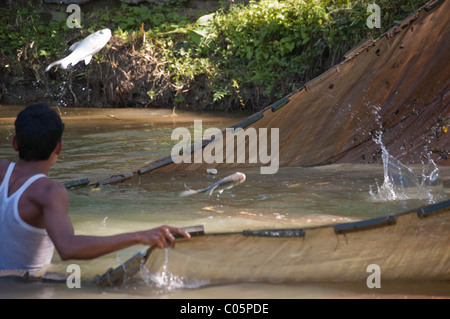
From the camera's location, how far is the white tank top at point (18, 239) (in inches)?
112

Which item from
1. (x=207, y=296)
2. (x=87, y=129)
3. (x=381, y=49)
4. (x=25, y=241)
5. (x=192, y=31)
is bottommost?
(x=207, y=296)

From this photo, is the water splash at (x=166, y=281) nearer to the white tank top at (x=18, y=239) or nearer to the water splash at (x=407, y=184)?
the white tank top at (x=18, y=239)

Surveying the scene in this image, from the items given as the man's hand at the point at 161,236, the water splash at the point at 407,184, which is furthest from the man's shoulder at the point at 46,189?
the water splash at the point at 407,184

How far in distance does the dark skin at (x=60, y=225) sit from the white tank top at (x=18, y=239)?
0.03m

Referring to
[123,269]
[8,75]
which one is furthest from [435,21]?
[8,75]

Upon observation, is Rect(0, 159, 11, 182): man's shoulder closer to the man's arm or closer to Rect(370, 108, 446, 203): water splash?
the man's arm

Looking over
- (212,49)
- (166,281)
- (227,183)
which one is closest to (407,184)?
(227,183)

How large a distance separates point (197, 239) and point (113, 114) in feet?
24.9

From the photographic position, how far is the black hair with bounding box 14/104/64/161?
2.81 meters

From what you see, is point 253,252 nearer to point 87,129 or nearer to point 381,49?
point 381,49

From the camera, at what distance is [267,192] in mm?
5109

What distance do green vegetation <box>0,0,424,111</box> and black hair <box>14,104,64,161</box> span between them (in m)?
7.07

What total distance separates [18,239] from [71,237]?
0.42 meters

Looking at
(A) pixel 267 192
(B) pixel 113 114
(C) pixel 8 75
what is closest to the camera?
(A) pixel 267 192
